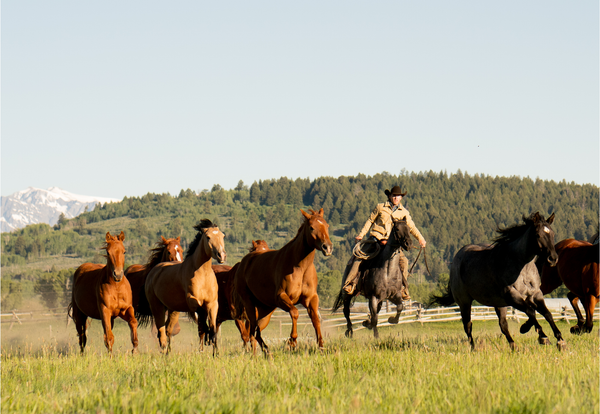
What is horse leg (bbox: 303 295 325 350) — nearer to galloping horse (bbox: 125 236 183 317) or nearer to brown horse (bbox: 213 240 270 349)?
brown horse (bbox: 213 240 270 349)

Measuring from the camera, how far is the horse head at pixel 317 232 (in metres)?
9.19

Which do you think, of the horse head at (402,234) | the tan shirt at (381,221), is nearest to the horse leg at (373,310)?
the tan shirt at (381,221)

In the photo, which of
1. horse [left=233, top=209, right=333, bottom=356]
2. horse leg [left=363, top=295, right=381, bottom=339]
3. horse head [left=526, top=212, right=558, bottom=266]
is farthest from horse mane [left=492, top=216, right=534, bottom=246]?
horse leg [left=363, top=295, right=381, bottom=339]

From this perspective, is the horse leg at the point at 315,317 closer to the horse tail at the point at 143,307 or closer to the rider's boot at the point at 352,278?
the rider's boot at the point at 352,278

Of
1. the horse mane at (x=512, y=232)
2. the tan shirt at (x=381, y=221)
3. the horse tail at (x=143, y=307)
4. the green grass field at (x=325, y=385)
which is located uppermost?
the tan shirt at (x=381, y=221)

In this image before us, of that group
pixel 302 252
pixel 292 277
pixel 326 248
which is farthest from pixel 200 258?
pixel 326 248

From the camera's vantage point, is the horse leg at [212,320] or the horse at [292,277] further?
the horse leg at [212,320]

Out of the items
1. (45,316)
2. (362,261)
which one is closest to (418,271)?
(45,316)

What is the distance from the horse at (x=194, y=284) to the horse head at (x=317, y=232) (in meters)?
1.61

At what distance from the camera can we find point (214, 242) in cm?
1057

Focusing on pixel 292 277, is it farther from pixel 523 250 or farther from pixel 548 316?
pixel 548 316

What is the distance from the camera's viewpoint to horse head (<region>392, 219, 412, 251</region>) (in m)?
11.5

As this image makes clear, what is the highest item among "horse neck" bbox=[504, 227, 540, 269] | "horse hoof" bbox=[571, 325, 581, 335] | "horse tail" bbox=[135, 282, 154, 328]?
"horse neck" bbox=[504, 227, 540, 269]

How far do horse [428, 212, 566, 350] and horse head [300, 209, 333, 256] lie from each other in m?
2.55
